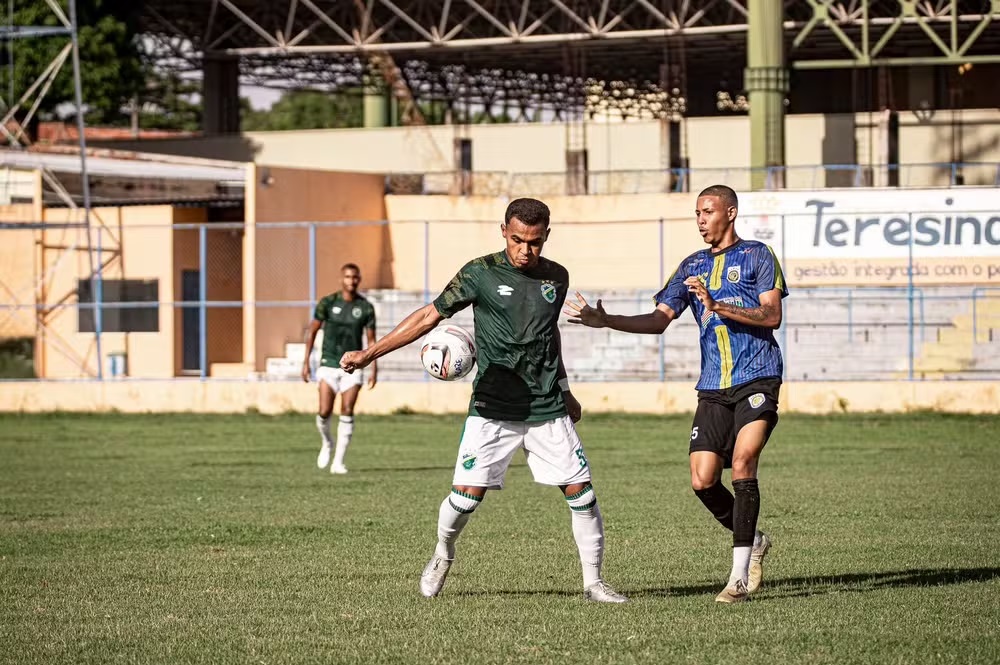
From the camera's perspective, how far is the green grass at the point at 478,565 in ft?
22.6

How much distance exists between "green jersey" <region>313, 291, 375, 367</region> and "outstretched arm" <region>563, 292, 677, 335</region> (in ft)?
29.1

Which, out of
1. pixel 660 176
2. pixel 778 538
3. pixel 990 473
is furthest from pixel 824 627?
pixel 660 176

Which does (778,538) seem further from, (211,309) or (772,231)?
(211,309)

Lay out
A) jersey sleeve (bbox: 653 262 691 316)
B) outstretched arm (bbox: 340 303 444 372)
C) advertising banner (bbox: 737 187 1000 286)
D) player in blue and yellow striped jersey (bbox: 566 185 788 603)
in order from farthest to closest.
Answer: advertising banner (bbox: 737 187 1000 286) < jersey sleeve (bbox: 653 262 691 316) < player in blue and yellow striped jersey (bbox: 566 185 788 603) < outstretched arm (bbox: 340 303 444 372)

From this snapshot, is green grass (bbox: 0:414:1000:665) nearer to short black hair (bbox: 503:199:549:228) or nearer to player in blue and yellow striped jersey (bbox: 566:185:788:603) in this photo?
player in blue and yellow striped jersey (bbox: 566:185:788:603)

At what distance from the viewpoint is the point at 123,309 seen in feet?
116

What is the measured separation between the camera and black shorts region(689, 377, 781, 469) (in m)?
8.25

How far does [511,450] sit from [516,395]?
0.30 m

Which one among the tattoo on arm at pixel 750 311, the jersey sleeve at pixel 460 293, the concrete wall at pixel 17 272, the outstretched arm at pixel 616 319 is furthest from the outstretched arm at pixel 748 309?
the concrete wall at pixel 17 272

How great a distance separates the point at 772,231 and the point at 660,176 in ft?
34.0

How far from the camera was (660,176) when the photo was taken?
1618 inches

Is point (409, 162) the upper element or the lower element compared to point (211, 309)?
upper

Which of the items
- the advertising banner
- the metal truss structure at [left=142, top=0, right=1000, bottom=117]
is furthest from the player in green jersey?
the metal truss structure at [left=142, top=0, right=1000, bottom=117]

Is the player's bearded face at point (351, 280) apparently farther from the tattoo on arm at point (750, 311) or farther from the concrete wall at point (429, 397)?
the concrete wall at point (429, 397)
